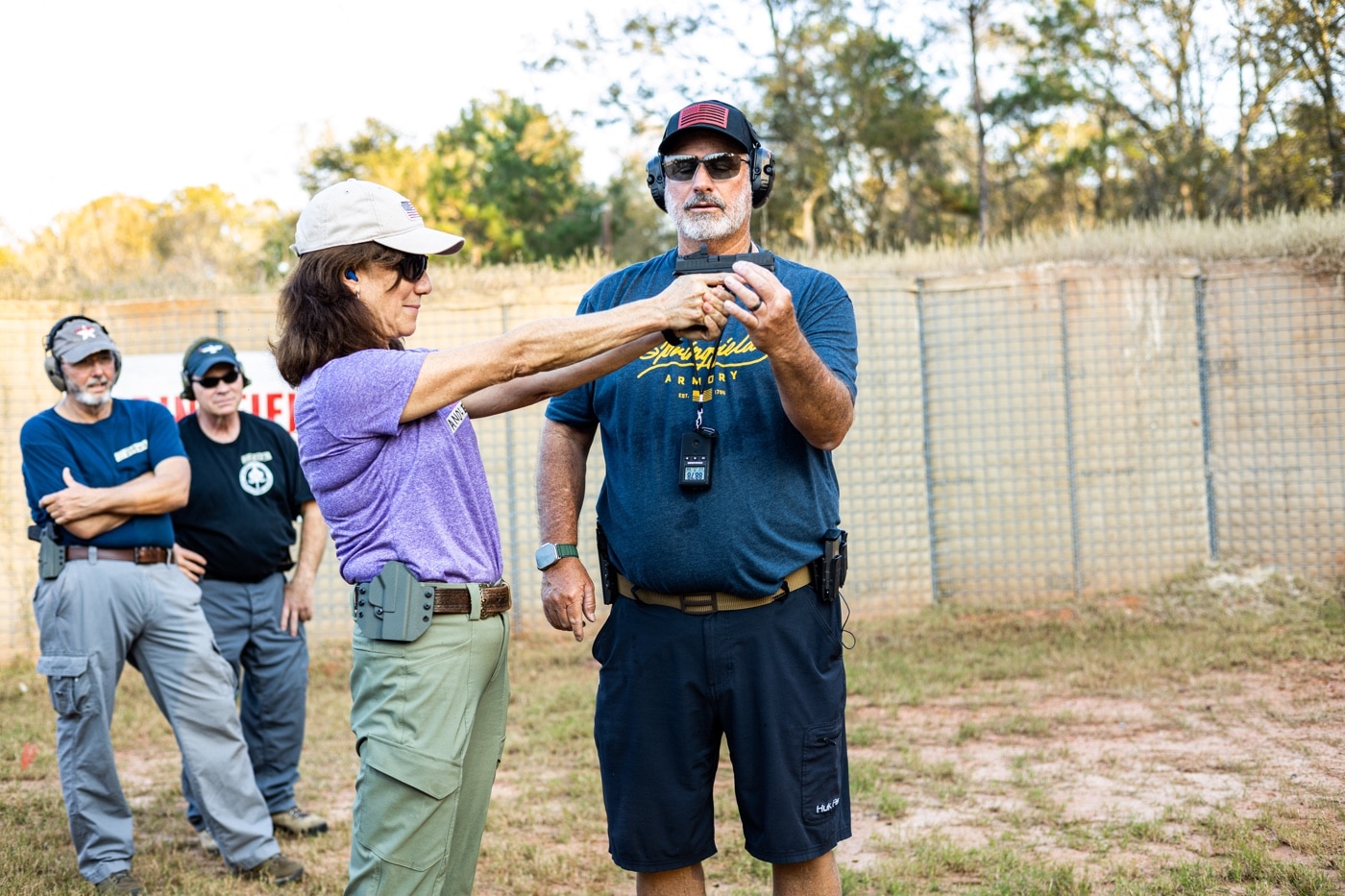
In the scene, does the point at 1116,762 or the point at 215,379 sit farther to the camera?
the point at 1116,762

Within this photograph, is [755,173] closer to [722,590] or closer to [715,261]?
[715,261]

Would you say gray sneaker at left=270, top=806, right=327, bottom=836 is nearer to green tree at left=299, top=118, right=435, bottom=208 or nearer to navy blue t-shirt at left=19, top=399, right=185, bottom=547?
navy blue t-shirt at left=19, top=399, right=185, bottom=547

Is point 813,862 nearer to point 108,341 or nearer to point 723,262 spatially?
point 723,262

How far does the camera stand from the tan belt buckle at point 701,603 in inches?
118

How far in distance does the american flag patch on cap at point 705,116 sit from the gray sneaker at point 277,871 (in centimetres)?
356

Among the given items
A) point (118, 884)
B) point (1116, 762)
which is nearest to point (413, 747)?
point (118, 884)

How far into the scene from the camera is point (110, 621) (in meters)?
4.77

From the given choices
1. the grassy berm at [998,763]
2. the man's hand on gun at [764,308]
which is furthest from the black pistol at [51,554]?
the man's hand on gun at [764,308]

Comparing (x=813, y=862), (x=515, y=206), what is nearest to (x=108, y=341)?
(x=813, y=862)

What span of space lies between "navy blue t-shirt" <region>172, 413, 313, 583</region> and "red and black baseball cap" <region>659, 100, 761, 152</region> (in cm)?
343

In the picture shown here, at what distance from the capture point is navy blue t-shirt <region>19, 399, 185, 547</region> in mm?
4855

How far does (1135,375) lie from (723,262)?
7.85 metres

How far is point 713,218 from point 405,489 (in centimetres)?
120

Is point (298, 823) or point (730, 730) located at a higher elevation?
point (730, 730)
